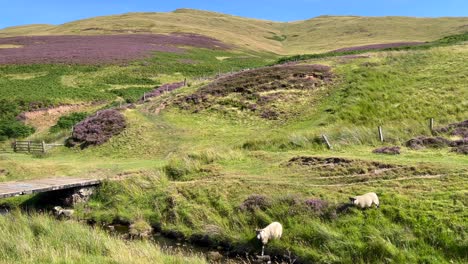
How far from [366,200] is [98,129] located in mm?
27547

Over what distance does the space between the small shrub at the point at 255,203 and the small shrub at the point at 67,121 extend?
1170 inches

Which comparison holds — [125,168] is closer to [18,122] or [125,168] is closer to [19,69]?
[18,122]

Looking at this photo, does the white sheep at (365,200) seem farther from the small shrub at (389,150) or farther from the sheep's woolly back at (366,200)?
the small shrub at (389,150)

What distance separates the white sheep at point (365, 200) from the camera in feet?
53.0

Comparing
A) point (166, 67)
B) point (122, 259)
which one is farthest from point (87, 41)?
point (122, 259)

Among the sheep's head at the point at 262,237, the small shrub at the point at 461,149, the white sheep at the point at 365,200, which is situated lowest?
the sheep's head at the point at 262,237

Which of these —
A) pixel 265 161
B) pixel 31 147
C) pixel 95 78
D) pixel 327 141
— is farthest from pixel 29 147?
pixel 95 78

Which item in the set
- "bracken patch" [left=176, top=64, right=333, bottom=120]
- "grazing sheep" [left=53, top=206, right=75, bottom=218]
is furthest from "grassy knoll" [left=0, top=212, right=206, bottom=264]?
"bracken patch" [left=176, top=64, right=333, bottom=120]

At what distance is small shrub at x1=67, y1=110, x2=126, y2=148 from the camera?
36938mm

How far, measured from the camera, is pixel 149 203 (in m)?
21.5

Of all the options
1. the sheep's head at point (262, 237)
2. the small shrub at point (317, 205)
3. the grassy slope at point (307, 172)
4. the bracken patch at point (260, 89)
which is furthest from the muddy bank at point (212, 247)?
the bracken patch at point (260, 89)

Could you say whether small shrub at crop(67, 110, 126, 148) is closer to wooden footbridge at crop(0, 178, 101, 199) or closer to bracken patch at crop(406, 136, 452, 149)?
wooden footbridge at crop(0, 178, 101, 199)

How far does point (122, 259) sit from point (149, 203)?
10.0 m

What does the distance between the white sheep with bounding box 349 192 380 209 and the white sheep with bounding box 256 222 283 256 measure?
2.84 meters
